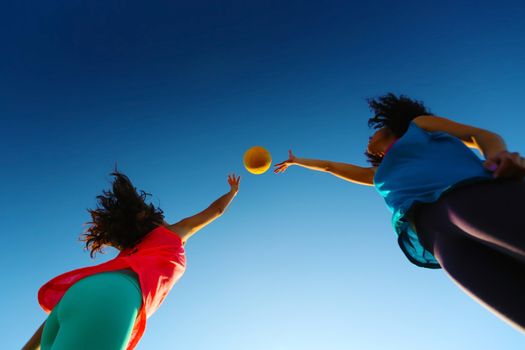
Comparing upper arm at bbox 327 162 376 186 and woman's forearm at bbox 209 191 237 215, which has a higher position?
woman's forearm at bbox 209 191 237 215

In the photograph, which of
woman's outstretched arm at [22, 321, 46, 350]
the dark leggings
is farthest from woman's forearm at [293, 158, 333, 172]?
woman's outstretched arm at [22, 321, 46, 350]

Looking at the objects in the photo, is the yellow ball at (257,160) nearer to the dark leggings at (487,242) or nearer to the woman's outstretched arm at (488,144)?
the woman's outstretched arm at (488,144)

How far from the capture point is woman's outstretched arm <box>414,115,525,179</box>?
62.4 inches

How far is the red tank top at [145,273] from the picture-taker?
6.79 ft

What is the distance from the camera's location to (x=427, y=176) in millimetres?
1978

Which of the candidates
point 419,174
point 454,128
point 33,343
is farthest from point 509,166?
point 33,343

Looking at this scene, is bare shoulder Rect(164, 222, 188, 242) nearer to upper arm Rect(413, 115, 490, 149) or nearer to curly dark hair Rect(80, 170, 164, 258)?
curly dark hair Rect(80, 170, 164, 258)

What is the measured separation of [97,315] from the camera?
1.68 m

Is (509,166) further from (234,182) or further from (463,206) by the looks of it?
(234,182)

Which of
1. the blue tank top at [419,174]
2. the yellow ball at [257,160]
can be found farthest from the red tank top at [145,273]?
the yellow ball at [257,160]

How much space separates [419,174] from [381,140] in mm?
900

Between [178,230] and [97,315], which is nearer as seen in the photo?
[97,315]

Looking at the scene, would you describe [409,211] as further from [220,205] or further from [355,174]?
[220,205]

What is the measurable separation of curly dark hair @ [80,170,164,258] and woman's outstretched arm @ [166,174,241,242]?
7.5 inches
